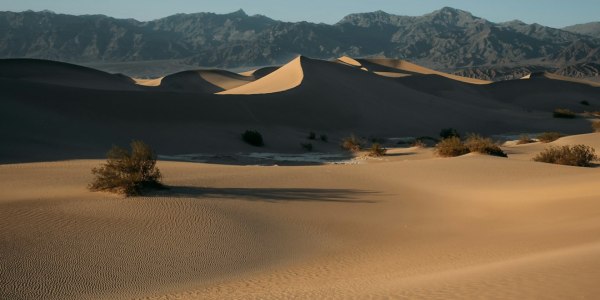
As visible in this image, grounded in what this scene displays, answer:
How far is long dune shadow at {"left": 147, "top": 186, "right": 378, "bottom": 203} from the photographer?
1424 cm

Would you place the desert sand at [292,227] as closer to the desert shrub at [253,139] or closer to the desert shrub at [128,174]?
the desert shrub at [128,174]

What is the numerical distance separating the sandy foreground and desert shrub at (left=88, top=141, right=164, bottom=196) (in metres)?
0.37

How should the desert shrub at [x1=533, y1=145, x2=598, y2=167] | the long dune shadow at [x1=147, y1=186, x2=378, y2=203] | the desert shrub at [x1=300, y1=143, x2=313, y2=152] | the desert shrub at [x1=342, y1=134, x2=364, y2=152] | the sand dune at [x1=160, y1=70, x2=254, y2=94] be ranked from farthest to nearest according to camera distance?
the sand dune at [x1=160, y1=70, x2=254, y2=94] → the desert shrub at [x1=300, y1=143, x2=313, y2=152] → the desert shrub at [x1=342, y1=134, x2=364, y2=152] → the desert shrub at [x1=533, y1=145, x2=598, y2=167] → the long dune shadow at [x1=147, y1=186, x2=378, y2=203]

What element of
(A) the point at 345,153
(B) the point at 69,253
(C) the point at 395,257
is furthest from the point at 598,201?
(A) the point at 345,153

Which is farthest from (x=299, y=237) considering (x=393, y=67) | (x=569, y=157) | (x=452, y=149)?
(x=393, y=67)

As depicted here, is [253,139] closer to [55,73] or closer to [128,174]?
[128,174]

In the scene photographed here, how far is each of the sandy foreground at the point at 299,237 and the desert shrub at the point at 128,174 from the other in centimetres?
37

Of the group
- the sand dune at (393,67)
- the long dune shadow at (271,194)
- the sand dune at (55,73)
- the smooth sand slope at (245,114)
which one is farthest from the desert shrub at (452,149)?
the sand dune at (393,67)

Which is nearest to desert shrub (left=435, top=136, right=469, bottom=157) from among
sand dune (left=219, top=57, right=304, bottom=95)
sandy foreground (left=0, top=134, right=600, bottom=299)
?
sandy foreground (left=0, top=134, right=600, bottom=299)

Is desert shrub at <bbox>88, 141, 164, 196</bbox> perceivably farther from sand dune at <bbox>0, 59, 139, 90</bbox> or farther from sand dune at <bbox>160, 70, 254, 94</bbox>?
sand dune at <bbox>160, 70, 254, 94</bbox>

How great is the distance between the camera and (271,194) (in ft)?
49.2

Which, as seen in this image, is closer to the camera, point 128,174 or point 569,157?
point 128,174

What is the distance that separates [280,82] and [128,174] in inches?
1615

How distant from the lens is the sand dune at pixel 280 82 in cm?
5178
